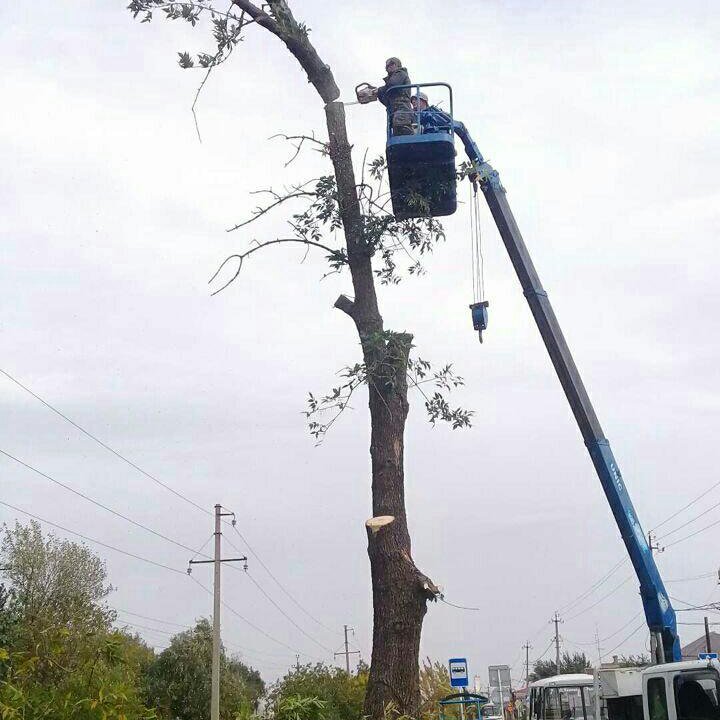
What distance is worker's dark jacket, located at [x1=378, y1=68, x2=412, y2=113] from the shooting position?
11156mm

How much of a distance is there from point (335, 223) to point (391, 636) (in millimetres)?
4866

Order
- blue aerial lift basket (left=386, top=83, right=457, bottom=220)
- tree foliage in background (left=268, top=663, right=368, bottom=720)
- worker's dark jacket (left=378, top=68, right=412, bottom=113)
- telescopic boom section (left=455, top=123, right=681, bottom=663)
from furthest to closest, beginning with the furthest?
1. tree foliage in background (left=268, top=663, right=368, bottom=720)
2. telescopic boom section (left=455, top=123, right=681, bottom=663)
3. worker's dark jacket (left=378, top=68, right=412, bottom=113)
4. blue aerial lift basket (left=386, top=83, right=457, bottom=220)

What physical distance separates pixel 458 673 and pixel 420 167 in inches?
399

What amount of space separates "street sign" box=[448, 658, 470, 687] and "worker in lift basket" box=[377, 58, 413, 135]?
1047 cm

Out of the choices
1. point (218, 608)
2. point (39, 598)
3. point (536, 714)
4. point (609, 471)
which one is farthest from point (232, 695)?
point (609, 471)

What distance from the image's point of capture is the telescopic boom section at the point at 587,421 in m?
11.8

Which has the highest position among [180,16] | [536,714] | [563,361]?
[180,16]

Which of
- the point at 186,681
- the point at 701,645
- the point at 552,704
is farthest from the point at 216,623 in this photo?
the point at 701,645

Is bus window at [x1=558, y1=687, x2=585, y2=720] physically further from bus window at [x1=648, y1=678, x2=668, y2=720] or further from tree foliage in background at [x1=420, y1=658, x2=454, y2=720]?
bus window at [x1=648, y1=678, x2=668, y2=720]

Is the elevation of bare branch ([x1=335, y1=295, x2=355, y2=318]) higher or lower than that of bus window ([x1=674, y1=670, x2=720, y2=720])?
higher

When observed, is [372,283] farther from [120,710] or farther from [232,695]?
[232,695]

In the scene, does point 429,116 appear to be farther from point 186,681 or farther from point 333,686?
point 186,681

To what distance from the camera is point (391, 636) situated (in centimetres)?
973

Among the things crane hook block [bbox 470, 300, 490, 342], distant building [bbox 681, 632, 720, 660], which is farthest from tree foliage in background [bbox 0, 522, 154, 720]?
distant building [bbox 681, 632, 720, 660]
